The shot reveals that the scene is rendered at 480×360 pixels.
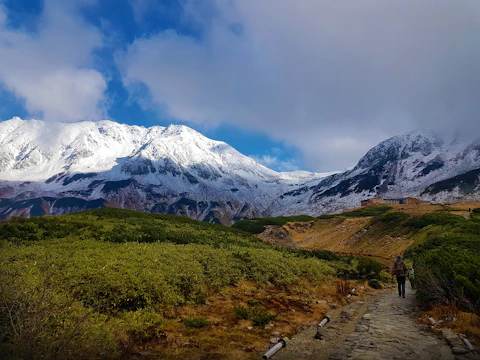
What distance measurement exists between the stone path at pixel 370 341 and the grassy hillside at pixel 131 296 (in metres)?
1.29

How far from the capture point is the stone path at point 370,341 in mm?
7903

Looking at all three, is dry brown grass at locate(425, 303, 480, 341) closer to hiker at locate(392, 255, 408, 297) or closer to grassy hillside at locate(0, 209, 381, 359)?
grassy hillside at locate(0, 209, 381, 359)

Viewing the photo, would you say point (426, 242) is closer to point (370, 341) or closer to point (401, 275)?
point (401, 275)

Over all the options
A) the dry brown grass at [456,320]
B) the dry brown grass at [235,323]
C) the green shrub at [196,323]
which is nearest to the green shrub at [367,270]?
the dry brown grass at [235,323]

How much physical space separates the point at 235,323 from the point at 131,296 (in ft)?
12.1

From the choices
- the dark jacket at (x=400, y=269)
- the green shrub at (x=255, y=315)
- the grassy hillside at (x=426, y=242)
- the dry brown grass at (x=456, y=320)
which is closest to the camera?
the dry brown grass at (x=456, y=320)

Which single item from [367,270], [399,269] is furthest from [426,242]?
[399,269]

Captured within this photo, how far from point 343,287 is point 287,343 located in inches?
447

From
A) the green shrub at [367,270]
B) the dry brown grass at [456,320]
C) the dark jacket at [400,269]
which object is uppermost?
the dark jacket at [400,269]

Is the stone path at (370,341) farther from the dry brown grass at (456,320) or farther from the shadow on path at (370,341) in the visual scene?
the dry brown grass at (456,320)

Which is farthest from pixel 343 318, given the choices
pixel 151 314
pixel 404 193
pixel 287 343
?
pixel 404 193

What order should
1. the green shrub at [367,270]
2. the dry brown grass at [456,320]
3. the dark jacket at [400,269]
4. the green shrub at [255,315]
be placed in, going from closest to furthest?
the dry brown grass at [456,320], the green shrub at [255,315], the dark jacket at [400,269], the green shrub at [367,270]

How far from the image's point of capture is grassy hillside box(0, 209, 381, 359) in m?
6.54

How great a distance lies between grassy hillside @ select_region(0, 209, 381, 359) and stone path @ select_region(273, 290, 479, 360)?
1289mm
